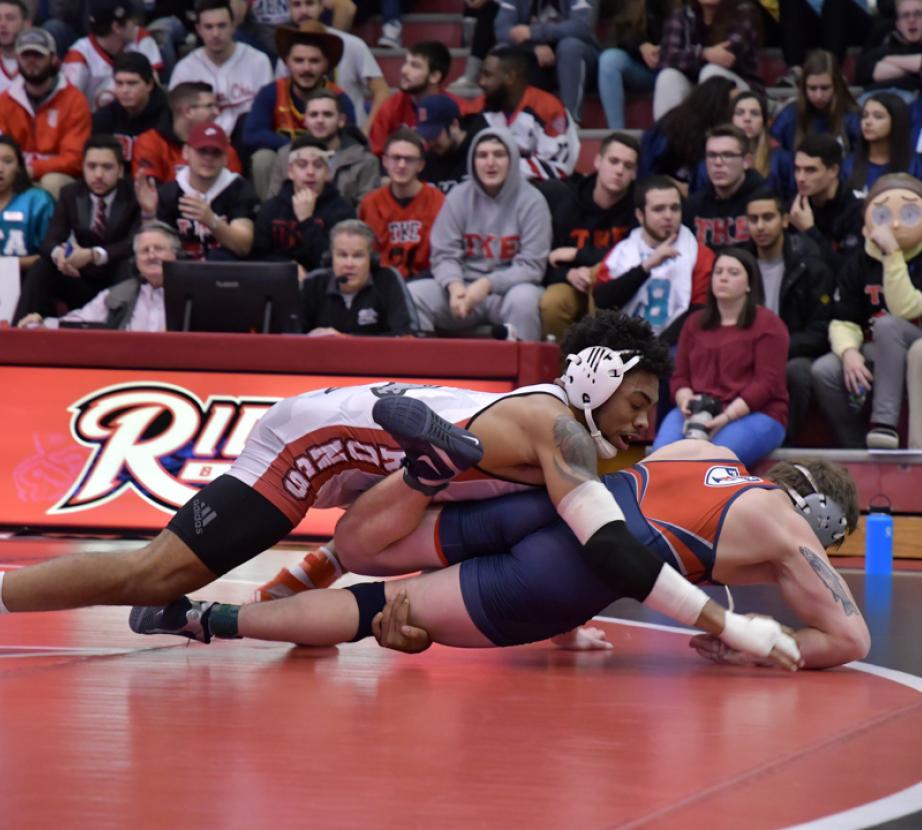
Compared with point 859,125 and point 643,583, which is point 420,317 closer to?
point 859,125

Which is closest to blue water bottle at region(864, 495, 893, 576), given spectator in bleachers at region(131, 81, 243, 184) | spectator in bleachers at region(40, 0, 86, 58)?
spectator in bleachers at region(131, 81, 243, 184)

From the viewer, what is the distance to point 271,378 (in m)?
6.92

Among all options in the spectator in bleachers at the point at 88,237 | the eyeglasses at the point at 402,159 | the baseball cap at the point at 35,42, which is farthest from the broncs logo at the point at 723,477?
the baseball cap at the point at 35,42

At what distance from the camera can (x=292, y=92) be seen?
9789mm

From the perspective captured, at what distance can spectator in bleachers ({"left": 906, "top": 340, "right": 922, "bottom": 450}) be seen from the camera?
7314 millimetres

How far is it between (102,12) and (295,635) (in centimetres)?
749

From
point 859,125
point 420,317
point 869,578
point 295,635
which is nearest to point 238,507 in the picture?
point 295,635

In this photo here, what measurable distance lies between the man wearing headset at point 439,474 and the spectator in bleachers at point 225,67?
6316 mm

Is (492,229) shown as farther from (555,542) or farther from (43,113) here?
(555,542)

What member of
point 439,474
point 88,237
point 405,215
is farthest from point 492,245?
point 439,474

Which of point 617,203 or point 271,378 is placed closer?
Result: point 271,378

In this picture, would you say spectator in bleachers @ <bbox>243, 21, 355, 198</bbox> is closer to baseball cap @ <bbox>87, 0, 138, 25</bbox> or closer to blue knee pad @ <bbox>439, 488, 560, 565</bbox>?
baseball cap @ <bbox>87, 0, 138, 25</bbox>

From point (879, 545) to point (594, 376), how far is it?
3160mm

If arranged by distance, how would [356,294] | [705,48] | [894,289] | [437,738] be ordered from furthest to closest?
[705,48]
[356,294]
[894,289]
[437,738]
